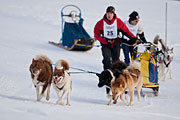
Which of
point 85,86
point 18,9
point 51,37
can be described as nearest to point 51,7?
point 18,9

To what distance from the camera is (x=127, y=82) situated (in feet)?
16.2

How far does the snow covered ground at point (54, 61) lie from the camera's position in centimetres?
389

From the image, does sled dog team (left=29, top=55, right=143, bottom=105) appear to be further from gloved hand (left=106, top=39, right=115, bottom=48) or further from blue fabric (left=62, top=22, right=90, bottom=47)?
blue fabric (left=62, top=22, right=90, bottom=47)

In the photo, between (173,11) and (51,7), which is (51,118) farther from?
(51,7)

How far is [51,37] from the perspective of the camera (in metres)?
13.4

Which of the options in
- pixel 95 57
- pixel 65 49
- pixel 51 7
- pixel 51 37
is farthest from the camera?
pixel 51 7

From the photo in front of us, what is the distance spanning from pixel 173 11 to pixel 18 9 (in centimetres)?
913

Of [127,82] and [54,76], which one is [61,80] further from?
[127,82]

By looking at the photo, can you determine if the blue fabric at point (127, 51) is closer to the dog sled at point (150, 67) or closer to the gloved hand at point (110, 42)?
the dog sled at point (150, 67)

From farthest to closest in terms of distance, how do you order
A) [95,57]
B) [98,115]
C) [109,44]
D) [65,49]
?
[65,49] → [95,57] → [109,44] → [98,115]

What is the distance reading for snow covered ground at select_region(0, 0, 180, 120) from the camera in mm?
3889

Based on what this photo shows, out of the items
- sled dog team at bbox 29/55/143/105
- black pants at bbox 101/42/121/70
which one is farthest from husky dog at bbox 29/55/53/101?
black pants at bbox 101/42/121/70

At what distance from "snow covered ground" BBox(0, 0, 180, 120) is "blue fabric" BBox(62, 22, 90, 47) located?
15.6 inches

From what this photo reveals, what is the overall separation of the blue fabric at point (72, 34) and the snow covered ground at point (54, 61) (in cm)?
40
